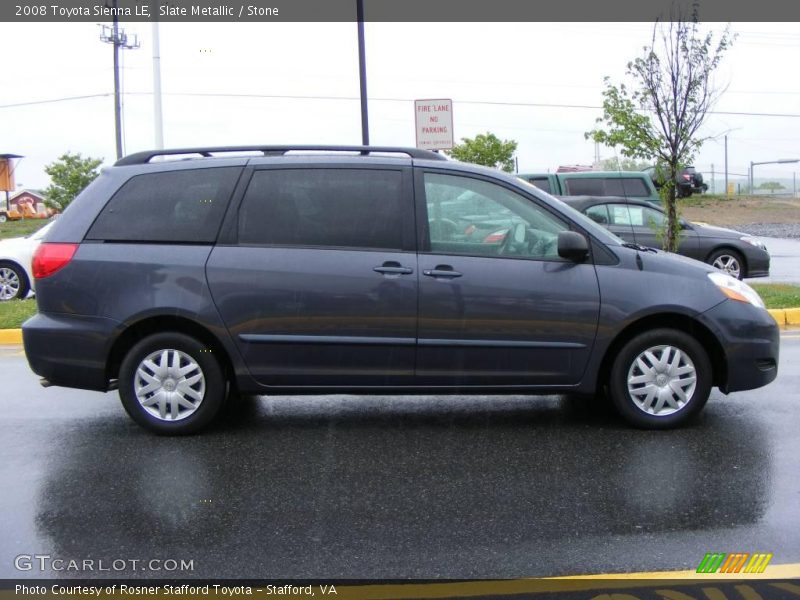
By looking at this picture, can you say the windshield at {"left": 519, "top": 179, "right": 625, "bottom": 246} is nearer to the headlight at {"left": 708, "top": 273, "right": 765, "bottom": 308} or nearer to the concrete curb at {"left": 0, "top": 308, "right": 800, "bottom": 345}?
the headlight at {"left": 708, "top": 273, "right": 765, "bottom": 308}

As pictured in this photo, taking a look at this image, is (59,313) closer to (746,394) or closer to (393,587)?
(393,587)

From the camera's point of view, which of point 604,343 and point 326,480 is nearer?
point 326,480

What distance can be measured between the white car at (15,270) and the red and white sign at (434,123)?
6.14 metres

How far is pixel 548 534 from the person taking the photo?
3.92 m

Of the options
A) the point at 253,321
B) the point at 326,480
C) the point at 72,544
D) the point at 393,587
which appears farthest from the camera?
the point at 253,321

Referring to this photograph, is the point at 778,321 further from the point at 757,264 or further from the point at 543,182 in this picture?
the point at 543,182

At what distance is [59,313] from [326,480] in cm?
215

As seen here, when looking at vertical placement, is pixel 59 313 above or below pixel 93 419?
above

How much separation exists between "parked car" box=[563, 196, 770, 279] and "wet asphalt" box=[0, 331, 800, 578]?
757cm

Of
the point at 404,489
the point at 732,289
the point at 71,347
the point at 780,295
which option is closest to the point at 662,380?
the point at 732,289

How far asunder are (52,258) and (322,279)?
5.80ft

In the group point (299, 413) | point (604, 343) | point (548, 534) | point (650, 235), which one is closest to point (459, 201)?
point (604, 343)

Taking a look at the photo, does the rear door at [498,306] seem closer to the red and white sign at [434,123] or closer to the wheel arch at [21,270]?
the red and white sign at [434,123]

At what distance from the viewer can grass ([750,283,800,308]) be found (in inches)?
410
